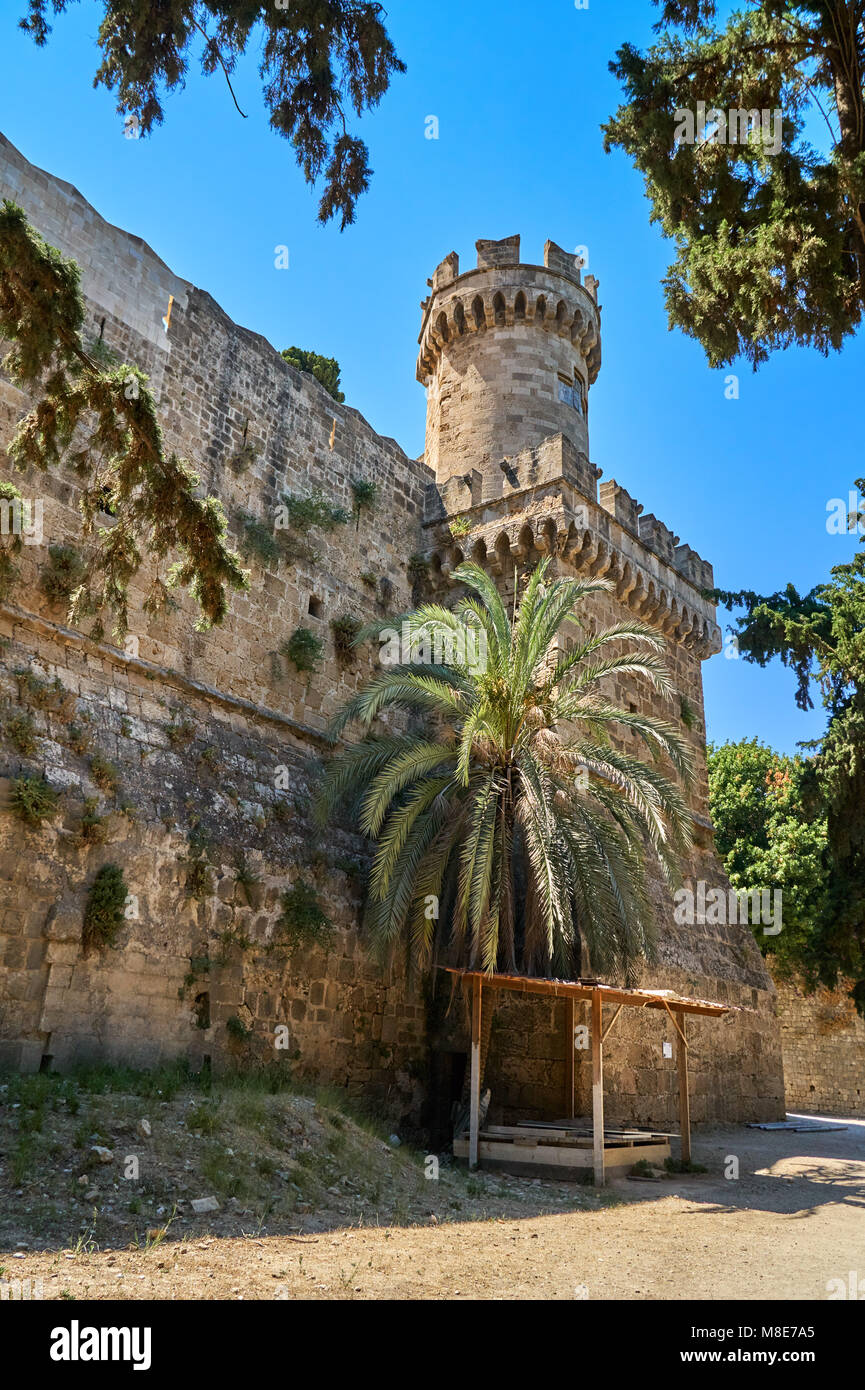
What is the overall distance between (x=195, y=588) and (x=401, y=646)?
7.55 metres

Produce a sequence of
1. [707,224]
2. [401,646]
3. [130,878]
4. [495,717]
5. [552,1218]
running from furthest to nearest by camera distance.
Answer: [401,646]
[495,717]
[130,878]
[707,224]
[552,1218]

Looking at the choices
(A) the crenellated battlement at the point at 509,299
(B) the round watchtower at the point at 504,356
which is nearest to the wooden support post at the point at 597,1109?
(B) the round watchtower at the point at 504,356

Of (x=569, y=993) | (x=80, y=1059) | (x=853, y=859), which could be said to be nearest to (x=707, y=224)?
(x=569, y=993)

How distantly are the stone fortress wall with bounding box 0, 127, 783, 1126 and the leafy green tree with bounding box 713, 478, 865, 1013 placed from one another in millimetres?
1705

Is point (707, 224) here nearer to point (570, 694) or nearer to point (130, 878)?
point (570, 694)

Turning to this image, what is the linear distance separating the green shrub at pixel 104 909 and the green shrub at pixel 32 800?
2.50ft

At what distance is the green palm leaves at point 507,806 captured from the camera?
1000cm

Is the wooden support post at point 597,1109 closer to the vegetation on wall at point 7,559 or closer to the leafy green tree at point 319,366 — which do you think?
the vegetation on wall at point 7,559

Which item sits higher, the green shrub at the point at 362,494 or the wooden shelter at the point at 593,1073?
the green shrub at the point at 362,494

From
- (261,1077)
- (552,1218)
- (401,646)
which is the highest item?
(401,646)

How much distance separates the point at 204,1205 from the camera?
5789 millimetres

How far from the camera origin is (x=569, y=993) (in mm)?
9242

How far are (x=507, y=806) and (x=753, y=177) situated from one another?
6527 mm

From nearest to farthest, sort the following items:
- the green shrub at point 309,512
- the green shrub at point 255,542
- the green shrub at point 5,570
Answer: the green shrub at point 5,570 → the green shrub at point 255,542 → the green shrub at point 309,512
